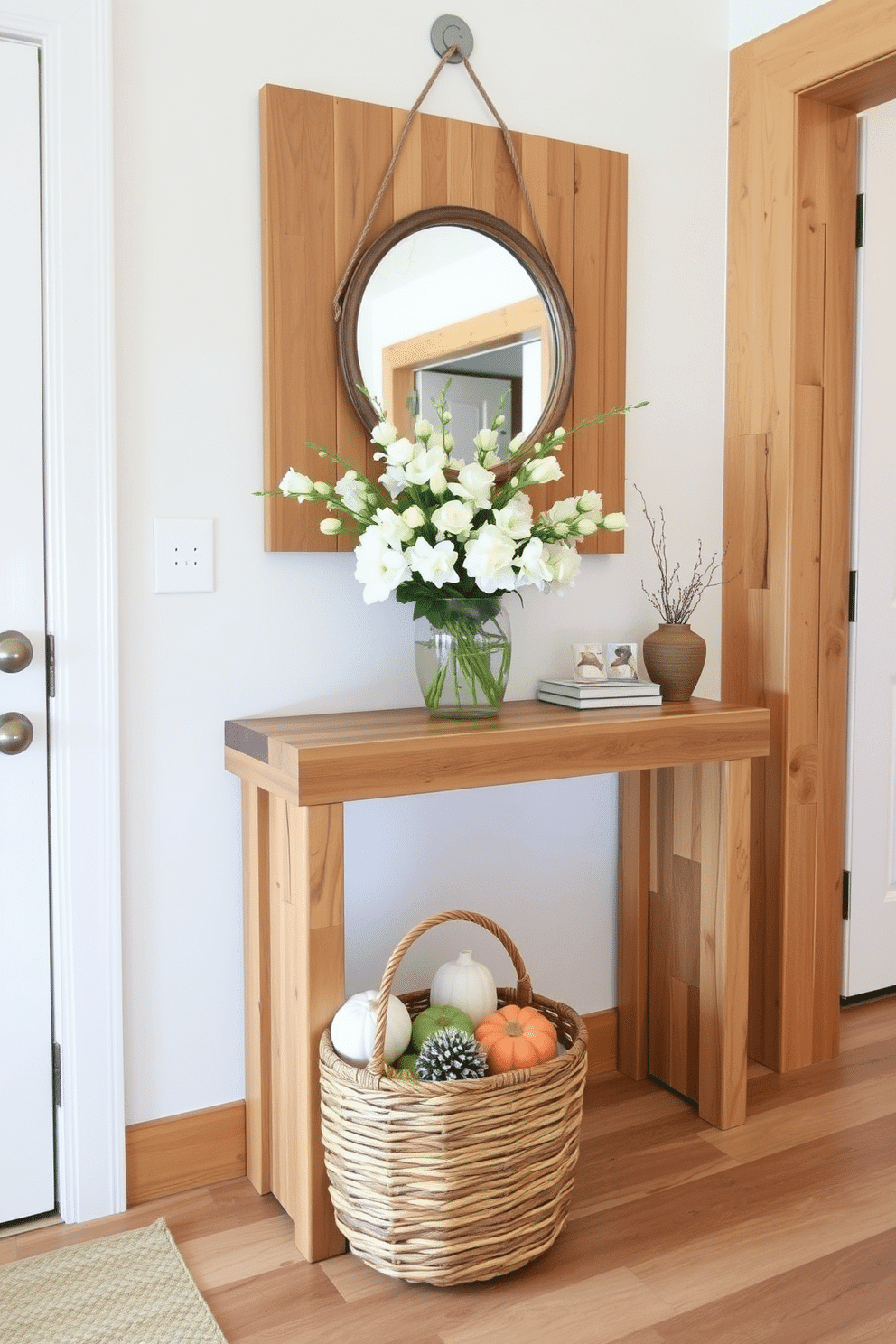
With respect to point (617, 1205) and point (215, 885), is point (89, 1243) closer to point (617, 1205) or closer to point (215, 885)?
point (215, 885)

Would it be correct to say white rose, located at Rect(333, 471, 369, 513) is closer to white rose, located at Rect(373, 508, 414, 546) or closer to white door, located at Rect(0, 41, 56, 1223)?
white rose, located at Rect(373, 508, 414, 546)

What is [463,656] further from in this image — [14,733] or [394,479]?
[14,733]

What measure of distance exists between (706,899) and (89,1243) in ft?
4.01

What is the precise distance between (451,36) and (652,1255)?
6.97 ft

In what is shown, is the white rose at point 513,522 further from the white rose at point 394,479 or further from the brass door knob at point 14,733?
the brass door knob at point 14,733

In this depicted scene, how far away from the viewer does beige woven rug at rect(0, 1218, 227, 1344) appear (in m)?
1.61

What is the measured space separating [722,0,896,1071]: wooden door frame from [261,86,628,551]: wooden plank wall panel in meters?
0.38

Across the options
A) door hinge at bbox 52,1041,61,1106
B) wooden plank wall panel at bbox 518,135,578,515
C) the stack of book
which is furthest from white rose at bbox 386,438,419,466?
door hinge at bbox 52,1041,61,1106

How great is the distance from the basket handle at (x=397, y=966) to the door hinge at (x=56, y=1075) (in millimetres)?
559

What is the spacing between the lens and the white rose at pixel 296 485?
1.87 meters

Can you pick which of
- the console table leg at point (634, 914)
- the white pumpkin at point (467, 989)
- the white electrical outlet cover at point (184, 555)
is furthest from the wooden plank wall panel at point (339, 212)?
the white pumpkin at point (467, 989)

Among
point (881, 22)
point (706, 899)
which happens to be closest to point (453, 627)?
point (706, 899)

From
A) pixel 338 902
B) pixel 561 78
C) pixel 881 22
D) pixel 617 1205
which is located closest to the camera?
pixel 338 902

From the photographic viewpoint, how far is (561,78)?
2277 millimetres
